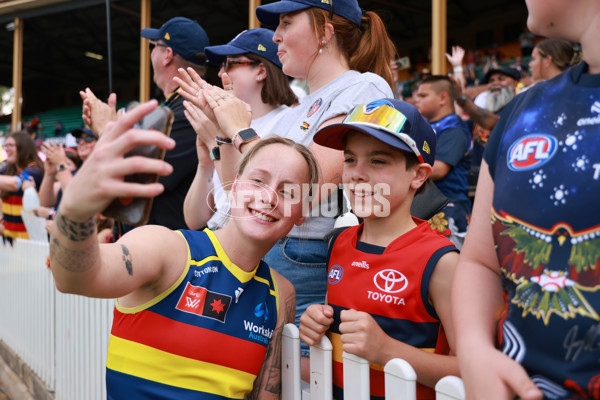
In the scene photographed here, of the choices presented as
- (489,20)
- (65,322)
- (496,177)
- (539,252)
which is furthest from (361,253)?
(489,20)

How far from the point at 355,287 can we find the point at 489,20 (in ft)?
66.8

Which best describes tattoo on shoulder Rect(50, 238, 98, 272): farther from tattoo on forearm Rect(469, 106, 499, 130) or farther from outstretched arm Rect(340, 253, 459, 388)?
tattoo on forearm Rect(469, 106, 499, 130)

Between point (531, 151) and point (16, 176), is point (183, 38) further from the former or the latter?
point (16, 176)

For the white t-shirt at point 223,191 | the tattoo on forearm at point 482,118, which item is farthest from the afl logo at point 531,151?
the tattoo on forearm at point 482,118

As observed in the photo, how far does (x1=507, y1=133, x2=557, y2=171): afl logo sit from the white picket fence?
0.44 meters

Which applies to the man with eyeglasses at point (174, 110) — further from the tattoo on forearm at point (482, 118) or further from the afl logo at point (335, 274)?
the tattoo on forearm at point (482, 118)

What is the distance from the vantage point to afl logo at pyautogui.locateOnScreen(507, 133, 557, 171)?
965 mm

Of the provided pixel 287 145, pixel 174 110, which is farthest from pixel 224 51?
pixel 287 145

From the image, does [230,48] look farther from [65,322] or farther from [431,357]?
[65,322]

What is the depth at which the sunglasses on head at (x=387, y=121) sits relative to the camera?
150cm

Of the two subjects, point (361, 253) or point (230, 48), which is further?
point (230, 48)

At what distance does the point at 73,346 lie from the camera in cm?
360

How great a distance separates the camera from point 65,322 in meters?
3.76

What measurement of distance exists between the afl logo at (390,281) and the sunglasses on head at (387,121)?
35 cm
